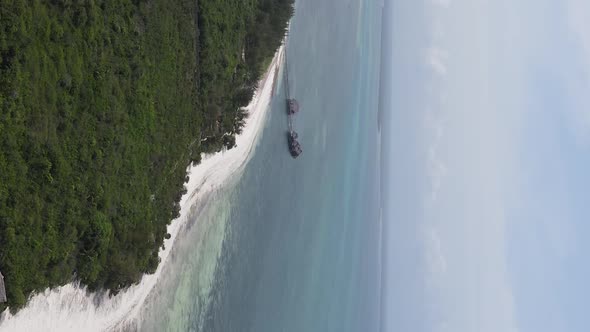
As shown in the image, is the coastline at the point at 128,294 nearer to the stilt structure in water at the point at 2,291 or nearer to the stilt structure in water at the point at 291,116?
the stilt structure in water at the point at 2,291

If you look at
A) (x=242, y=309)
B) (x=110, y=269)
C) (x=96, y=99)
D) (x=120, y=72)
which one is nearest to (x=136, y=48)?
(x=120, y=72)

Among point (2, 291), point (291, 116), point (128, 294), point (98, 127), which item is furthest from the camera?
point (291, 116)

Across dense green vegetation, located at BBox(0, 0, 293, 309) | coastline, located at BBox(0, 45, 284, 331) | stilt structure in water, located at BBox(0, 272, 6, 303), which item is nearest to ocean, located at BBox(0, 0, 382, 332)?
coastline, located at BBox(0, 45, 284, 331)

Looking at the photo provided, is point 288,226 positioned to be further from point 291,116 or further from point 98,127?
point 98,127

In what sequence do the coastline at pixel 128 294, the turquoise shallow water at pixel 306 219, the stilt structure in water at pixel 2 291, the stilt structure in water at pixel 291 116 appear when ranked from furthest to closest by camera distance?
the stilt structure in water at pixel 291 116 < the turquoise shallow water at pixel 306 219 < the coastline at pixel 128 294 < the stilt structure in water at pixel 2 291

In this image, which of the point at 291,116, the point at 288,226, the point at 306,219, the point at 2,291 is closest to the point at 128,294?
the point at 2,291

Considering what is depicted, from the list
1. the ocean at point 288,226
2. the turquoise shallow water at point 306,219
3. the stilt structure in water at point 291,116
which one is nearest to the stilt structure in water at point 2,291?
the ocean at point 288,226
